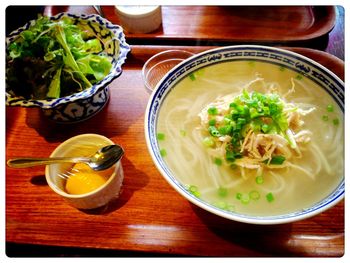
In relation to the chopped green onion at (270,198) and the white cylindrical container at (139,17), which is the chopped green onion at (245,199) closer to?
the chopped green onion at (270,198)

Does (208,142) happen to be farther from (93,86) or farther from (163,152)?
(93,86)

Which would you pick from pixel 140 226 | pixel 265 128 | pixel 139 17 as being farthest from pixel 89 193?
pixel 139 17

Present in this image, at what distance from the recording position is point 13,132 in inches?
53.2

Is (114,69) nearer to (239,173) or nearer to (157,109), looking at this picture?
(157,109)

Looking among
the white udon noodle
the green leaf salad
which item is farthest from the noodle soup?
the green leaf salad

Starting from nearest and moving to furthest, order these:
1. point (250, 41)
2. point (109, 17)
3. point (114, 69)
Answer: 1. point (114, 69)
2. point (250, 41)
3. point (109, 17)

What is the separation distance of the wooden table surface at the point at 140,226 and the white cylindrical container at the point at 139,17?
0.66 metres

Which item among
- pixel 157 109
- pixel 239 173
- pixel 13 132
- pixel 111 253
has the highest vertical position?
pixel 157 109

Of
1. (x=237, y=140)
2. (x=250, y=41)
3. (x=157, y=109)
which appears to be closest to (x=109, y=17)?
(x=250, y=41)

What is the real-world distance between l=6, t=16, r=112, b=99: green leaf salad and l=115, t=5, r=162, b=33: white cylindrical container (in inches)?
14.7

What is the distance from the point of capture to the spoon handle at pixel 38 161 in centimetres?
111

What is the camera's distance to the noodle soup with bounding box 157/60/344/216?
1033 mm

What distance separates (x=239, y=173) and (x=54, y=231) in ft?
1.99

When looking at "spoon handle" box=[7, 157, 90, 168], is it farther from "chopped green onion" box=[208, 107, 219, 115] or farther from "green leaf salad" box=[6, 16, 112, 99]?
"chopped green onion" box=[208, 107, 219, 115]
